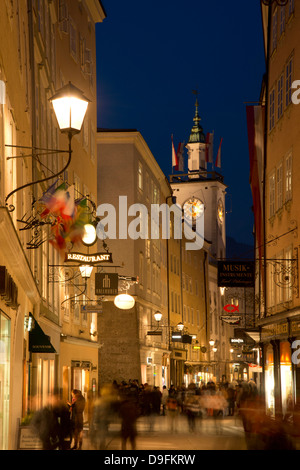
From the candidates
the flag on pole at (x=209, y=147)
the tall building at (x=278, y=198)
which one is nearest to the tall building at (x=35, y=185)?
the tall building at (x=278, y=198)

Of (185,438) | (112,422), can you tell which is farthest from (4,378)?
(185,438)

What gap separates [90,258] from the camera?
25875mm

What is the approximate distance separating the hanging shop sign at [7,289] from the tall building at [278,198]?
1387 cm

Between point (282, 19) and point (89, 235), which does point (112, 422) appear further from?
point (282, 19)

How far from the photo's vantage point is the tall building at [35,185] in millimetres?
14461

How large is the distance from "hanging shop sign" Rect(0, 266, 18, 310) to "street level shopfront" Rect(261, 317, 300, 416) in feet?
51.3

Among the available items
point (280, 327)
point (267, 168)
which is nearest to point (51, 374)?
point (280, 327)

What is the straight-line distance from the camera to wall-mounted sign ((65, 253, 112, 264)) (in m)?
25.5

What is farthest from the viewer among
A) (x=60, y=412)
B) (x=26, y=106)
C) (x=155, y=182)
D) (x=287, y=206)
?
(x=155, y=182)

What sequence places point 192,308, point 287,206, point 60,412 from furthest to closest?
point 192,308
point 287,206
point 60,412

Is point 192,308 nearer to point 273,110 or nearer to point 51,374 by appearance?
point 273,110

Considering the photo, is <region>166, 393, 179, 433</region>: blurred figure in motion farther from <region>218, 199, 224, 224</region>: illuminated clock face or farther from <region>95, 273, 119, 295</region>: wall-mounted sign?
<region>218, 199, 224, 224</region>: illuminated clock face

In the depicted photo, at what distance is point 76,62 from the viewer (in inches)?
1412

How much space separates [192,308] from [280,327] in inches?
1869
